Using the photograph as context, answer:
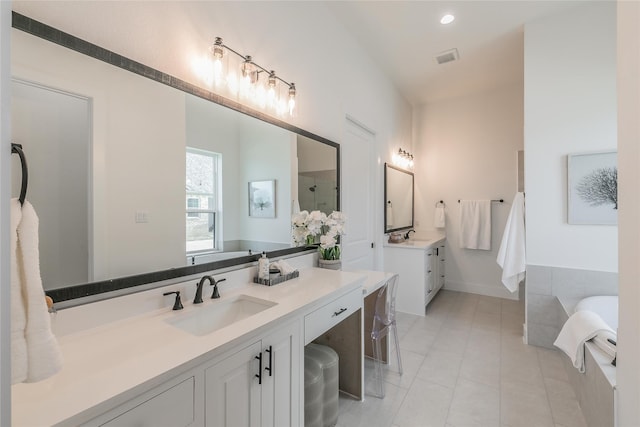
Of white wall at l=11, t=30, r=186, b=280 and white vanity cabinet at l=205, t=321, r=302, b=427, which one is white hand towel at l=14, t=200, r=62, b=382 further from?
white wall at l=11, t=30, r=186, b=280

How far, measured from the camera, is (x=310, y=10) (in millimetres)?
2391

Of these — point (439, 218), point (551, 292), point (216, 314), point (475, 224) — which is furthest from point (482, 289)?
point (216, 314)

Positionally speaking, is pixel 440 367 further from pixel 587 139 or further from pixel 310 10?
pixel 310 10

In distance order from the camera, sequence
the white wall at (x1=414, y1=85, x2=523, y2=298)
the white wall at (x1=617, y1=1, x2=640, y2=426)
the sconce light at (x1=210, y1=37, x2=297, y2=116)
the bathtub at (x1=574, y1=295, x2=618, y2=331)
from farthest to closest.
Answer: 1. the white wall at (x1=414, y1=85, x2=523, y2=298)
2. the bathtub at (x1=574, y1=295, x2=618, y2=331)
3. the sconce light at (x1=210, y1=37, x2=297, y2=116)
4. the white wall at (x1=617, y1=1, x2=640, y2=426)

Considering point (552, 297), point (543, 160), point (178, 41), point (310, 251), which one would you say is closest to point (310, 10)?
point (178, 41)

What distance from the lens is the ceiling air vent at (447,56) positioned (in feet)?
10.6

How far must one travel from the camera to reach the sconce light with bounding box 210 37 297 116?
5.36 feet

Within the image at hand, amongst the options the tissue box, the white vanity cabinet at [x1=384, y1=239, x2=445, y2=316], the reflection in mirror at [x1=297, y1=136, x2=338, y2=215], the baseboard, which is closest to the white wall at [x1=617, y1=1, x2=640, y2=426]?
the tissue box

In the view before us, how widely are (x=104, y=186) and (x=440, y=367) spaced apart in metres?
2.62

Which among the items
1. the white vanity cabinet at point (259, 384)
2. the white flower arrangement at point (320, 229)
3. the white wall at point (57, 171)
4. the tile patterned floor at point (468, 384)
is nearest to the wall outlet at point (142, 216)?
the white wall at point (57, 171)

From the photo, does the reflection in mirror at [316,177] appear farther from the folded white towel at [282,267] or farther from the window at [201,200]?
the window at [201,200]

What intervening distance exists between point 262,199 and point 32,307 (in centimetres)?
147

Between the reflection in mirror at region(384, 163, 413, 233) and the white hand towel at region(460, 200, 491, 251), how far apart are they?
2.54 feet

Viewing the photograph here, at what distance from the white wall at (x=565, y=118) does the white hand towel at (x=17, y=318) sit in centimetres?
337
